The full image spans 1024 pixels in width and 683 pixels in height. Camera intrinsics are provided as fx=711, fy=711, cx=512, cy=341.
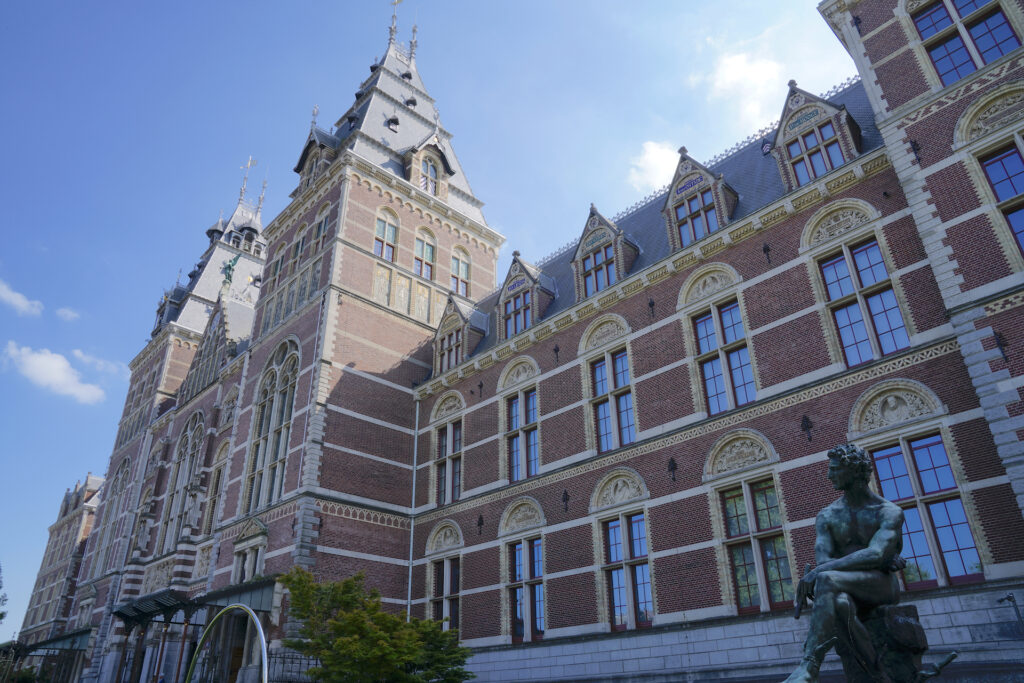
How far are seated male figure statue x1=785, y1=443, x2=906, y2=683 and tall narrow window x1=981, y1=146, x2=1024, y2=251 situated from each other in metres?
A: 7.95

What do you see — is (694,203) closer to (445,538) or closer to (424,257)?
(445,538)

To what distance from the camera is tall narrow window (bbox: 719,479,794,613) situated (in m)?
13.7

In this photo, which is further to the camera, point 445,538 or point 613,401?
point 445,538

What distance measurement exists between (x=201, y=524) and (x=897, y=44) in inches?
1115

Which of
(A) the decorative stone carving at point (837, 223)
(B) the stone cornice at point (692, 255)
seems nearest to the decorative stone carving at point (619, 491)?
(B) the stone cornice at point (692, 255)

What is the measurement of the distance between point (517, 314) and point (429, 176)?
10.9 m

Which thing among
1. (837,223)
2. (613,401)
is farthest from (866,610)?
(613,401)

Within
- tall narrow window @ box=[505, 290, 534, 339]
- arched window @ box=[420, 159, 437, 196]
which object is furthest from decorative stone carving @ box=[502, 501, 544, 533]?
arched window @ box=[420, 159, 437, 196]

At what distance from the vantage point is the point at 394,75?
34.1m

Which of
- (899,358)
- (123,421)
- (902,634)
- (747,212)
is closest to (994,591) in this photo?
(899,358)

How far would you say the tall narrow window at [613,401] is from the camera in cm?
1794


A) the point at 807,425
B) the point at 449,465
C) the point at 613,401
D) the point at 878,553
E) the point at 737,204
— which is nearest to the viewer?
the point at 878,553

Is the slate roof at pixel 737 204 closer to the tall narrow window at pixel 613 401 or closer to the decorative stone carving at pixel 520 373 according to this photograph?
the decorative stone carving at pixel 520 373

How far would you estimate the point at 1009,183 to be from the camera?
12297 millimetres
